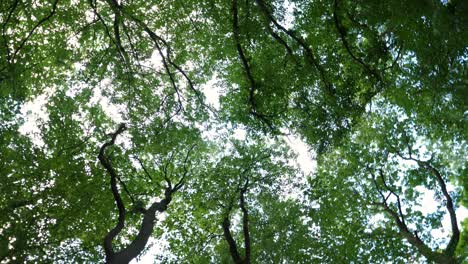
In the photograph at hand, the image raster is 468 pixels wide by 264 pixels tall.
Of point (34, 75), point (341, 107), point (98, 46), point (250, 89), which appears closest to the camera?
point (341, 107)

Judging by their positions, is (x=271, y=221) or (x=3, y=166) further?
(x=271, y=221)

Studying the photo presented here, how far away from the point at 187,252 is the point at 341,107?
11316mm

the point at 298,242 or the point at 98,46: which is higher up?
the point at 98,46

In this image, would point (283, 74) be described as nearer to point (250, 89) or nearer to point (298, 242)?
point (250, 89)

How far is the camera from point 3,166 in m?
14.7

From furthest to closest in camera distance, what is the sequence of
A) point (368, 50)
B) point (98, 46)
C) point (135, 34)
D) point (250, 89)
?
point (98, 46) < point (135, 34) < point (250, 89) < point (368, 50)

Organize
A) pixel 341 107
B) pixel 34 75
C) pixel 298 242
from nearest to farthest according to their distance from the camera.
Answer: pixel 341 107 → pixel 34 75 → pixel 298 242

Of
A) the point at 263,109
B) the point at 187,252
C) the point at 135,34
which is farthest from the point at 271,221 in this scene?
the point at 135,34

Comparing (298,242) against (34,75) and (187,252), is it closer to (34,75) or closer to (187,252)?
(187,252)

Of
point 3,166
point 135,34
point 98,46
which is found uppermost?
point 98,46

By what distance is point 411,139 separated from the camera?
18.9m

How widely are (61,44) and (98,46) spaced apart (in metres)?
2.03

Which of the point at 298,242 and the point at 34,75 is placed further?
the point at 298,242

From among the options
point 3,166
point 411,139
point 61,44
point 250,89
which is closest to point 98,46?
point 61,44
